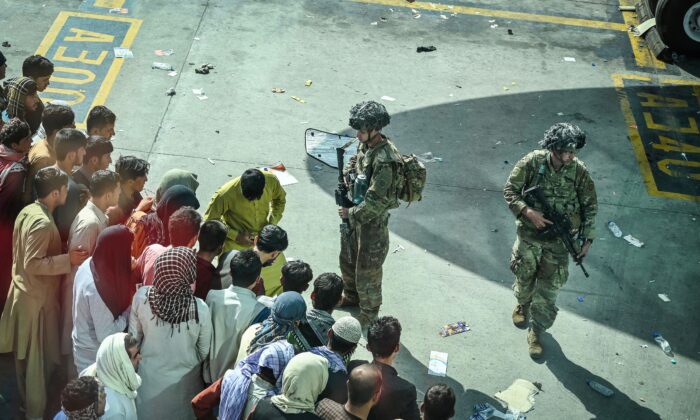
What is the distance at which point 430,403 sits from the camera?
4781mm

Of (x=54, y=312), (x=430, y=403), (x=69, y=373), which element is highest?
(x=430, y=403)

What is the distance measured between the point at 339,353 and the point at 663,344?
3.58 metres

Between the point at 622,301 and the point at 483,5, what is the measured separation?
645cm

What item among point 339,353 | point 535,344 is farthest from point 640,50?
point 339,353

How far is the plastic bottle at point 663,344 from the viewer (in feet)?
24.2

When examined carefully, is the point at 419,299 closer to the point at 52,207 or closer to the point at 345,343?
the point at 345,343

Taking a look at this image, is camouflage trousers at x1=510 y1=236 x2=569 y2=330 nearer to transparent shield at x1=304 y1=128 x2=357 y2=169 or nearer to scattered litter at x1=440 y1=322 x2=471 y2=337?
scattered litter at x1=440 y1=322 x2=471 y2=337

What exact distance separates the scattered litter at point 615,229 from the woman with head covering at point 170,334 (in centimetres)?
489

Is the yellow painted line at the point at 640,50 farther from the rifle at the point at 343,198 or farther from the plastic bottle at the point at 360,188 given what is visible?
the plastic bottle at the point at 360,188

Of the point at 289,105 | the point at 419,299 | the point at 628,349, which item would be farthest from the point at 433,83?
the point at 628,349

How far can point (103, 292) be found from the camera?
5.39 meters

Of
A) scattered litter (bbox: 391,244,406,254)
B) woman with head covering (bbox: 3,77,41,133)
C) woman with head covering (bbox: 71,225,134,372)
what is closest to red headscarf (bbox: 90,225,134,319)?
woman with head covering (bbox: 71,225,134,372)

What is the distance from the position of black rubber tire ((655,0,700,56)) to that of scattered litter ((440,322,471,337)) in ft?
20.9

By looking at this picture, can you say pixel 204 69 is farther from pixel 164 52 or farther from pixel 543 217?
pixel 543 217
